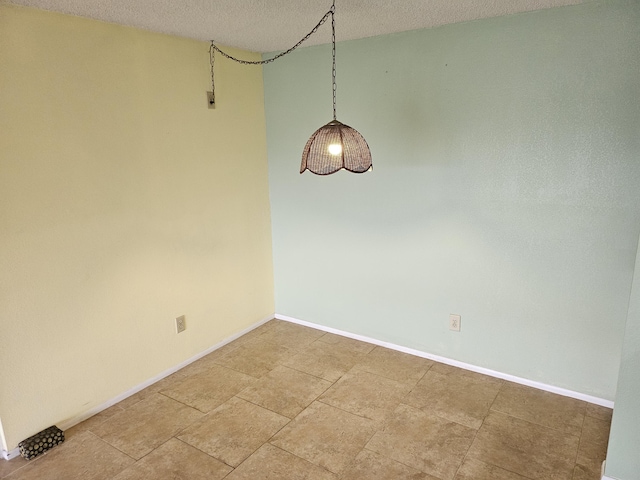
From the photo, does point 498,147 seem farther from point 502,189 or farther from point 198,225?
point 198,225

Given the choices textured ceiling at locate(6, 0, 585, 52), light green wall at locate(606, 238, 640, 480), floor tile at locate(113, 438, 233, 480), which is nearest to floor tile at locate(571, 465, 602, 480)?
light green wall at locate(606, 238, 640, 480)

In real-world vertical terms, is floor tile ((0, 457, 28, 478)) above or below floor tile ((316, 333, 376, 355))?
below

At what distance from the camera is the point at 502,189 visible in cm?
270

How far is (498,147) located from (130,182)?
89.8 inches

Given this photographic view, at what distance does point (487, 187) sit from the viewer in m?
2.75

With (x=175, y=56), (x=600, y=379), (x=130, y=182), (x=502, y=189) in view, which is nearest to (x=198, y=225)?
(x=130, y=182)

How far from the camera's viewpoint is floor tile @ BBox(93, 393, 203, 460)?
2.37 metres

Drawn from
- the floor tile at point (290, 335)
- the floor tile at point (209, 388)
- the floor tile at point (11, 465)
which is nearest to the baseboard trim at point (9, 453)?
the floor tile at point (11, 465)

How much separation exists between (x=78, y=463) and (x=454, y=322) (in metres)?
2.41

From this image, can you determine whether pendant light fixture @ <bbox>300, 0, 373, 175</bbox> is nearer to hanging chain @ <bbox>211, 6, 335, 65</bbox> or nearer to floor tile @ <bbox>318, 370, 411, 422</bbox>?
hanging chain @ <bbox>211, 6, 335, 65</bbox>

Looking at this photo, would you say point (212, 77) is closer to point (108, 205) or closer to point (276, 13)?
point (276, 13)

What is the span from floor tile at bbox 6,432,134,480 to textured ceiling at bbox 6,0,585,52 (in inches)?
89.8

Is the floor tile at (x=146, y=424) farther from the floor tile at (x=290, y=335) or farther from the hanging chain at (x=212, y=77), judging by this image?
the hanging chain at (x=212, y=77)

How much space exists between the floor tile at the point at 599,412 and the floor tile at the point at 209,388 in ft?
6.89
